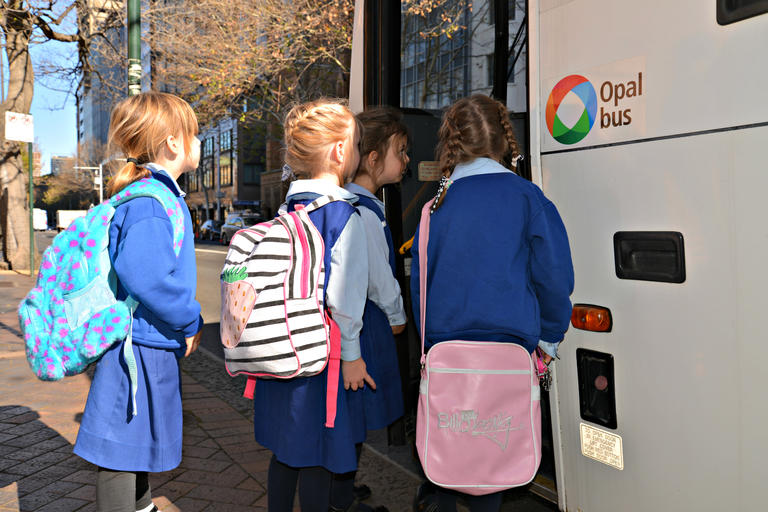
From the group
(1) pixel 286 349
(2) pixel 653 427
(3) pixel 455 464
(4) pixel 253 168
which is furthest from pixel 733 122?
(4) pixel 253 168

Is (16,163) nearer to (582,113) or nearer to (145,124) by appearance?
(145,124)

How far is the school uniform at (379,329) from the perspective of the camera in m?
2.39

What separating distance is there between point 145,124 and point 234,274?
0.67 metres

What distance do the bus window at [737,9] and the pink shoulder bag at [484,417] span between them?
1133mm

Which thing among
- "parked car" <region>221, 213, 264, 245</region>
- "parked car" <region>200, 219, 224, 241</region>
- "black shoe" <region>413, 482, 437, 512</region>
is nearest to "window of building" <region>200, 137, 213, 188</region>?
"parked car" <region>200, 219, 224, 241</region>

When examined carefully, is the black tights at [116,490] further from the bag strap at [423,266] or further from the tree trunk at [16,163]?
the tree trunk at [16,163]

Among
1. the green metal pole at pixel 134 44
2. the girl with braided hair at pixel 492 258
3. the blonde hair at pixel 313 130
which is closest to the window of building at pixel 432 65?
the blonde hair at pixel 313 130

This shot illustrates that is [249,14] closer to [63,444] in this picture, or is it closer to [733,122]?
[63,444]

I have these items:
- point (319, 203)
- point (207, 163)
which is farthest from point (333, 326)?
point (207, 163)

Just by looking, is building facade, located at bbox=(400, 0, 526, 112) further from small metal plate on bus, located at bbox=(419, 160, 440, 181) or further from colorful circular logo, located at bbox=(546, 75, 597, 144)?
colorful circular logo, located at bbox=(546, 75, 597, 144)

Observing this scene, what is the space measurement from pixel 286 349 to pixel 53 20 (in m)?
14.0

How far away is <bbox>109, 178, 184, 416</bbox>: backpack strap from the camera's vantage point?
7.06ft

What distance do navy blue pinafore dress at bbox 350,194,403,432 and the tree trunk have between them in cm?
1410

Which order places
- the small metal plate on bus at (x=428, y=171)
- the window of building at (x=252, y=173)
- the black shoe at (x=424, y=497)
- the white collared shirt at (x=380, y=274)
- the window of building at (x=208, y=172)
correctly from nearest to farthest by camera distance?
the white collared shirt at (x=380, y=274), the black shoe at (x=424, y=497), the small metal plate on bus at (x=428, y=171), the window of building at (x=252, y=173), the window of building at (x=208, y=172)
